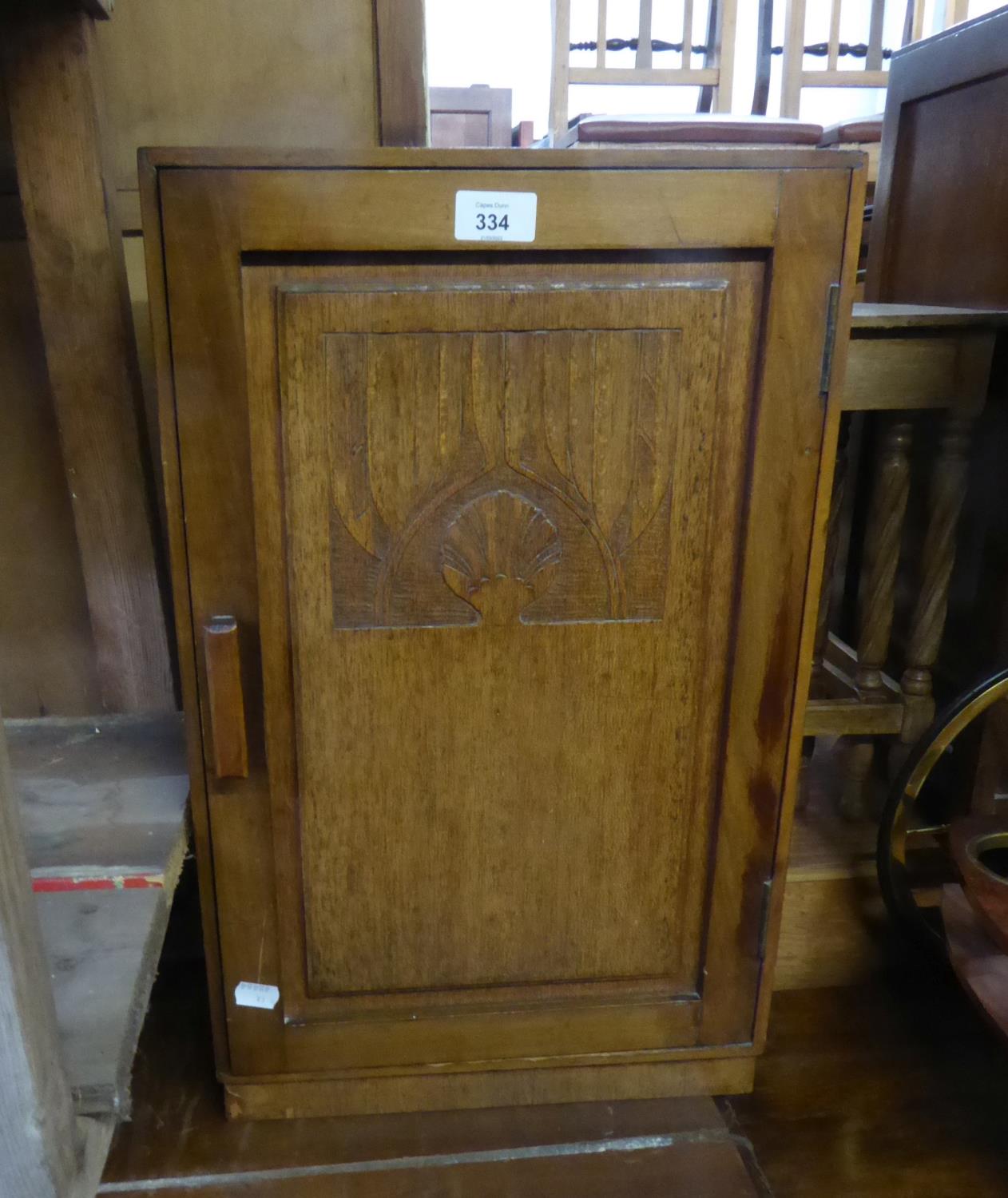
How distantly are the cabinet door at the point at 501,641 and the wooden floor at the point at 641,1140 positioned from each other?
0.11 meters

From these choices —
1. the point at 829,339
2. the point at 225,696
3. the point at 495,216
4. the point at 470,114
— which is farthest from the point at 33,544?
the point at 470,114

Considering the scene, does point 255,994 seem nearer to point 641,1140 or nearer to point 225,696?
point 225,696

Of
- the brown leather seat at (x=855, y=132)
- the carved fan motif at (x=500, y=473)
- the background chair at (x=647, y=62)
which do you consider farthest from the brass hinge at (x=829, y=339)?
the background chair at (x=647, y=62)

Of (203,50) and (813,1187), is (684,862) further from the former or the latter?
(203,50)

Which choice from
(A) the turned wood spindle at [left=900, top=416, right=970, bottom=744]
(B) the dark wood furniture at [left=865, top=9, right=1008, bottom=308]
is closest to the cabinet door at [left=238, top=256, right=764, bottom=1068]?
(A) the turned wood spindle at [left=900, top=416, right=970, bottom=744]

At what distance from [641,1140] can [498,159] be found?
3.47 ft

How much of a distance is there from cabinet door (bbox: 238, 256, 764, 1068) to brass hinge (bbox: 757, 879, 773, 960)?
0.01m

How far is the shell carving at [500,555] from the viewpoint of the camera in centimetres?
86

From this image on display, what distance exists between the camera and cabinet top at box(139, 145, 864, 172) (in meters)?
0.74

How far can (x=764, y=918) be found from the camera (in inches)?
40.2

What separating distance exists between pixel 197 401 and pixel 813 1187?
1053 millimetres

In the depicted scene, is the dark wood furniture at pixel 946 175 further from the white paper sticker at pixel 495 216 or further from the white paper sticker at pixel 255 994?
the white paper sticker at pixel 255 994

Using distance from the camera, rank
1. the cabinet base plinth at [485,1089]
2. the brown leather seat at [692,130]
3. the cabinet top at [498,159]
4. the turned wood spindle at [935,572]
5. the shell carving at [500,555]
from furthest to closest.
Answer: the brown leather seat at [692,130] → the turned wood spindle at [935,572] → the cabinet base plinth at [485,1089] → the shell carving at [500,555] → the cabinet top at [498,159]

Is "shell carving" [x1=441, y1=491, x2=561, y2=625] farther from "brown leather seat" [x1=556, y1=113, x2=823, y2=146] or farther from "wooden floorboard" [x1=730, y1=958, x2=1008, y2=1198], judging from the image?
"brown leather seat" [x1=556, y1=113, x2=823, y2=146]
